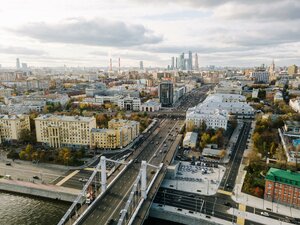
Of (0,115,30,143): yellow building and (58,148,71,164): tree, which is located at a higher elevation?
(0,115,30,143): yellow building

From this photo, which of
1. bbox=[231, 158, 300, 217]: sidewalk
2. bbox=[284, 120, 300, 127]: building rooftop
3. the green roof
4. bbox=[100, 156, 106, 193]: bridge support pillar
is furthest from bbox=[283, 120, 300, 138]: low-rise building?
bbox=[100, 156, 106, 193]: bridge support pillar

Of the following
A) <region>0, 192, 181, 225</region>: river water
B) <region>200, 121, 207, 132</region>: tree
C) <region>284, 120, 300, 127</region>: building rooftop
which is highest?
<region>284, 120, 300, 127</region>: building rooftop

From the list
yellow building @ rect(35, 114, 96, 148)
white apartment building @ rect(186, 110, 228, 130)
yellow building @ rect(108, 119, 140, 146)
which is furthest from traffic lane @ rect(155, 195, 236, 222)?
white apartment building @ rect(186, 110, 228, 130)

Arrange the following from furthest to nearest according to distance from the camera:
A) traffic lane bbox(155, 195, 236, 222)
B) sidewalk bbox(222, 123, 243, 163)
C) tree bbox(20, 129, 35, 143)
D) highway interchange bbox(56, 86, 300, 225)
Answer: tree bbox(20, 129, 35, 143) < sidewalk bbox(222, 123, 243, 163) < traffic lane bbox(155, 195, 236, 222) < highway interchange bbox(56, 86, 300, 225)

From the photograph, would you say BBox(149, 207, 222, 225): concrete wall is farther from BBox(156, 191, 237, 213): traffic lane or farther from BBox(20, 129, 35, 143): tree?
BBox(20, 129, 35, 143): tree

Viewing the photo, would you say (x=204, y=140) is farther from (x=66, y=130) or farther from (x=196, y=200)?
(x=66, y=130)

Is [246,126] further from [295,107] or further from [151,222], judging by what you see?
[151,222]

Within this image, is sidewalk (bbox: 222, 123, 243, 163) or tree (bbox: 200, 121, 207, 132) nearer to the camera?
sidewalk (bbox: 222, 123, 243, 163)

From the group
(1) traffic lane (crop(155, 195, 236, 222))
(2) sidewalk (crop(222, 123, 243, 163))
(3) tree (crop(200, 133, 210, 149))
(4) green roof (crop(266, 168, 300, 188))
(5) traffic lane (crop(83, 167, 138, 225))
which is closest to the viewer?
(5) traffic lane (crop(83, 167, 138, 225))
